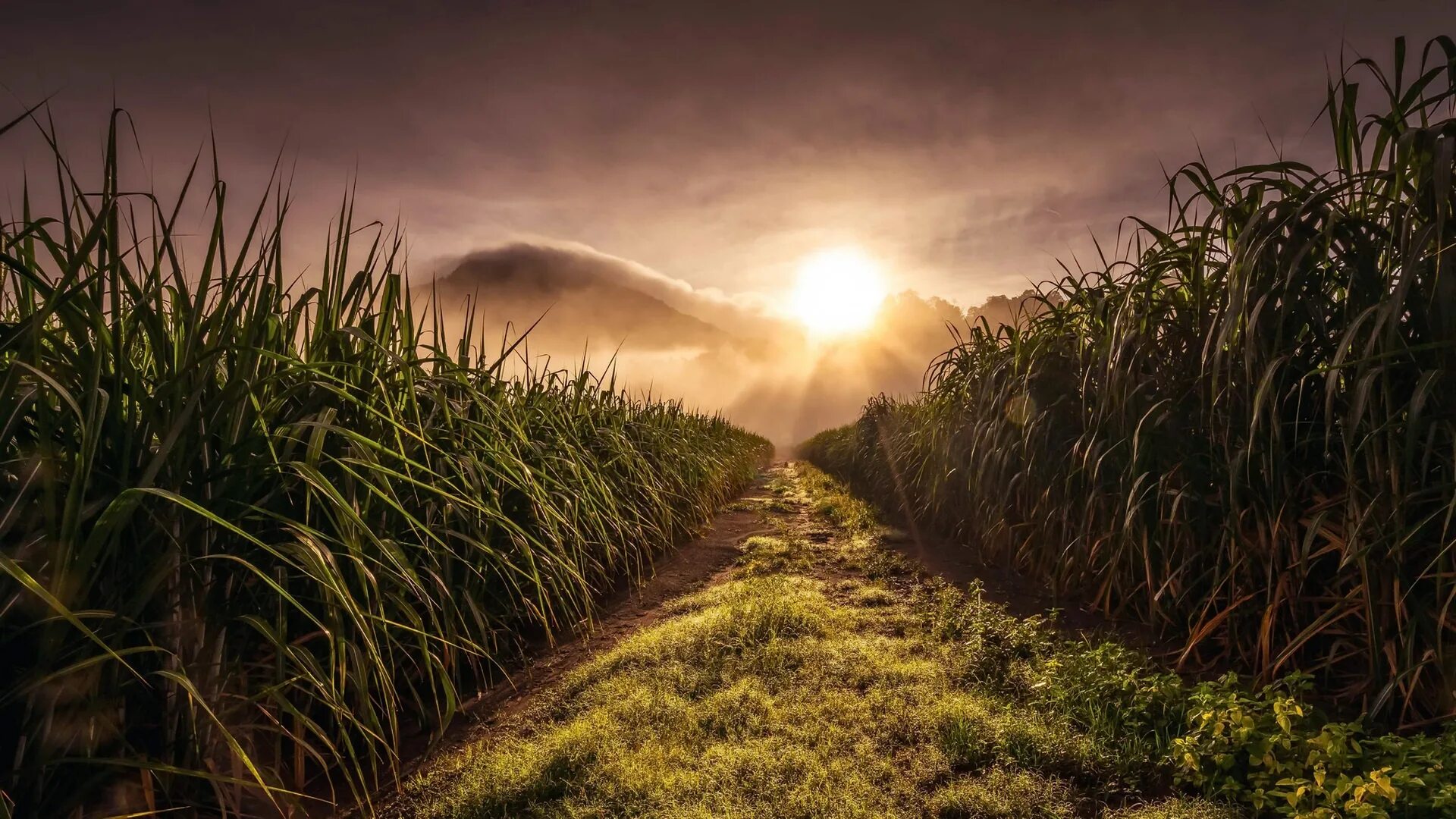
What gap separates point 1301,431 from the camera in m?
2.23

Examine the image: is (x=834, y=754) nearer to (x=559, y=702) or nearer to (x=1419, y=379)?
(x=559, y=702)

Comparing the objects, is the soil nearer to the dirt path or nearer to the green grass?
the dirt path

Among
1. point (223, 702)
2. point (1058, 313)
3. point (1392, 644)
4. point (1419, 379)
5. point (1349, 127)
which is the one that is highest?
point (1349, 127)

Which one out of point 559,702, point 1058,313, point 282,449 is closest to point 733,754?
point 559,702

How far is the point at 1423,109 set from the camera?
206 centimetres

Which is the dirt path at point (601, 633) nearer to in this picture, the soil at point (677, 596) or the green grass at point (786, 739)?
the soil at point (677, 596)

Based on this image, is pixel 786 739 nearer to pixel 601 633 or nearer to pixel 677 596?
pixel 601 633

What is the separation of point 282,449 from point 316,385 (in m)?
0.20

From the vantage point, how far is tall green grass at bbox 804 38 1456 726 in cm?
181

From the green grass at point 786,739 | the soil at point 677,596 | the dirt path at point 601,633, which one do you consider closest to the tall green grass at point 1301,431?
the soil at point 677,596

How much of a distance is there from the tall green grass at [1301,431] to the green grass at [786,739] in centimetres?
72

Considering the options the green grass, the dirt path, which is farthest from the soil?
the green grass

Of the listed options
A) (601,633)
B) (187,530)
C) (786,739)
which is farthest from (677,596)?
(187,530)

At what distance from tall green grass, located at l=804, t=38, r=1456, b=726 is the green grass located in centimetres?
72
